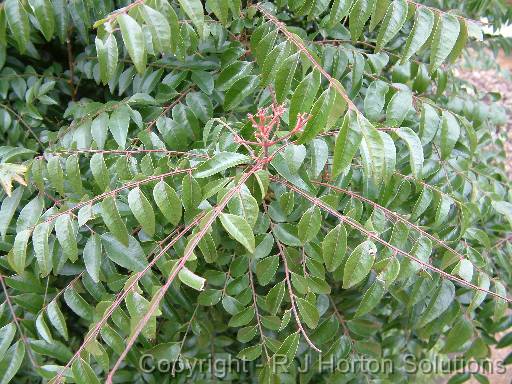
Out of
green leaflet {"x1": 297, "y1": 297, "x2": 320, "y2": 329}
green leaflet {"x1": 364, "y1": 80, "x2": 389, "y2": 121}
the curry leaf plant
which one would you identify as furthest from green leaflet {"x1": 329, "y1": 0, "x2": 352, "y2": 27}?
green leaflet {"x1": 297, "y1": 297, "x2": 320, "y2": 329}

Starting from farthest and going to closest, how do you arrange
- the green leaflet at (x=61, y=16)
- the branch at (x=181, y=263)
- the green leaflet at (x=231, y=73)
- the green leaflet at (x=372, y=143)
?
the green leaflet at (x=61, y=16)
the green leaflet at (x=231, y=73)
the green leaflet at (x=372, y=143)
the branch at (x=181, y=263)

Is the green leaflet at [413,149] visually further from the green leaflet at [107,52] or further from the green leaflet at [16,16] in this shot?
the green leaflet at [16,16]

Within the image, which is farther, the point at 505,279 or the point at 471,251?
the point at 505,279

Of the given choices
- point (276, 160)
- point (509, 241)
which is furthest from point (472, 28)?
point (509, 241)

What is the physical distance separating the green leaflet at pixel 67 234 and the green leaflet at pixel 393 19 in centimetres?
91

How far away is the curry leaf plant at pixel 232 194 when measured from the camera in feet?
3.74

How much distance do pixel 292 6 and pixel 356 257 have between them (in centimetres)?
77

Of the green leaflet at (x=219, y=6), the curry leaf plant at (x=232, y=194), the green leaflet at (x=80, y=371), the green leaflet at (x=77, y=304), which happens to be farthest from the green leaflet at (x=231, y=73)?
the green leaflet at (x=80, y=371)

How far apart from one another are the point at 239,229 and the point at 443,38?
76 cm

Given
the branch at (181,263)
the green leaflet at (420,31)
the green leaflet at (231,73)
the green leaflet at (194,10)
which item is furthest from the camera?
the green leaflet at (231,73)

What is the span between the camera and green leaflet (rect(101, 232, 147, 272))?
1.33 meters

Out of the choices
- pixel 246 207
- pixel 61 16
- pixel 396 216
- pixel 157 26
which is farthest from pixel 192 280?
pixel 61 16

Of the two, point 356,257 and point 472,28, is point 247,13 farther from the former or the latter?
point 356,257

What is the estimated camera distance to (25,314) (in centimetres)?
159
